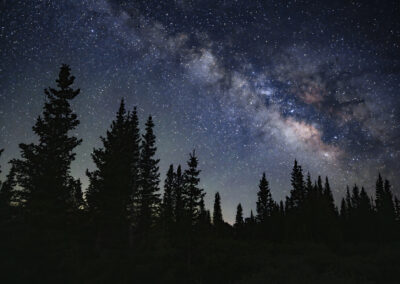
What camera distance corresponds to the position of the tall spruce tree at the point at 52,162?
17.0m

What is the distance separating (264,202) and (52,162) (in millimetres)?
45438

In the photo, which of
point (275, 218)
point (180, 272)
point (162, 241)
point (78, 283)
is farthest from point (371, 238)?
point (78, 283)

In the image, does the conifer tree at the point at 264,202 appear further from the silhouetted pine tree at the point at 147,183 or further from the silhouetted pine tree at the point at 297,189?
the silhouetted pine tree at the point at 147,183

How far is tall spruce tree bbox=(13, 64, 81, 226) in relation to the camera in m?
17.0

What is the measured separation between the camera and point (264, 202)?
56688mm

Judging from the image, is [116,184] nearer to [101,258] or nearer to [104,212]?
[104,212]

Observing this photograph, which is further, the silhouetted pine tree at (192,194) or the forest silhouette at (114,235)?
the silhouetted pine tree at (192,194)

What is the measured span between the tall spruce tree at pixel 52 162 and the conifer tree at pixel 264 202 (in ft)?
141

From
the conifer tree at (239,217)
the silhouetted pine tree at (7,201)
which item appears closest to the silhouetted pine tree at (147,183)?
the silhouetted pine tree at (7,201)

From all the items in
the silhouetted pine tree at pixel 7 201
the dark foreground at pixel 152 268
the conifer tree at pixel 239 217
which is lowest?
the dark foreground at pixel 152 268

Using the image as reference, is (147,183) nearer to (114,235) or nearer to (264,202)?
(114,235)

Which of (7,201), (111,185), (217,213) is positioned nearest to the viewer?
(111,185)

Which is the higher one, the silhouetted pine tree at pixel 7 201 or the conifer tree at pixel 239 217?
the conifer tree at pixel 239 217

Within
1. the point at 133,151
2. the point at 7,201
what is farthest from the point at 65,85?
the point at 7,201
